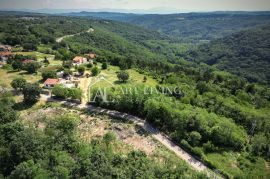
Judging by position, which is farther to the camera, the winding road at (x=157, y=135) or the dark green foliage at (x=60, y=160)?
the winding road at (x=157, y=135)

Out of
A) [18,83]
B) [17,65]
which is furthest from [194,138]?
[17,65]

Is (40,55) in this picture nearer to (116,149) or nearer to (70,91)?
(70,91)

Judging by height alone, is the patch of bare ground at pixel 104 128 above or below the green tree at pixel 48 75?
below

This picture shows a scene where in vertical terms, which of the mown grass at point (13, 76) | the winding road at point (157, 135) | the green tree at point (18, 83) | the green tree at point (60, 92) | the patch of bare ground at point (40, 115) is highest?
the green tree at point (18, 83)

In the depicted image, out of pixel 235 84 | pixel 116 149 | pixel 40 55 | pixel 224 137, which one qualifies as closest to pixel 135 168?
pixel 116 149

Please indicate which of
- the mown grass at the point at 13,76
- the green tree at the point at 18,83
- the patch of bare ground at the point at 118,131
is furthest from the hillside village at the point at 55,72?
the patch of bare ground at the point at 118,131

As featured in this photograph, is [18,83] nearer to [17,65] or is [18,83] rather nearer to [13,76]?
[13,76]

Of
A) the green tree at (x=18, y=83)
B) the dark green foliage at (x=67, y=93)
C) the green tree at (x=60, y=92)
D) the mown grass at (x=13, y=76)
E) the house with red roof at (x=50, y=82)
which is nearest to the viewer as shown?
the dark green foliage at (x=67, y=93)

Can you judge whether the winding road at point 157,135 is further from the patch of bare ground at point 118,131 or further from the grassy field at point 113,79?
the grassy field at point 113,79
